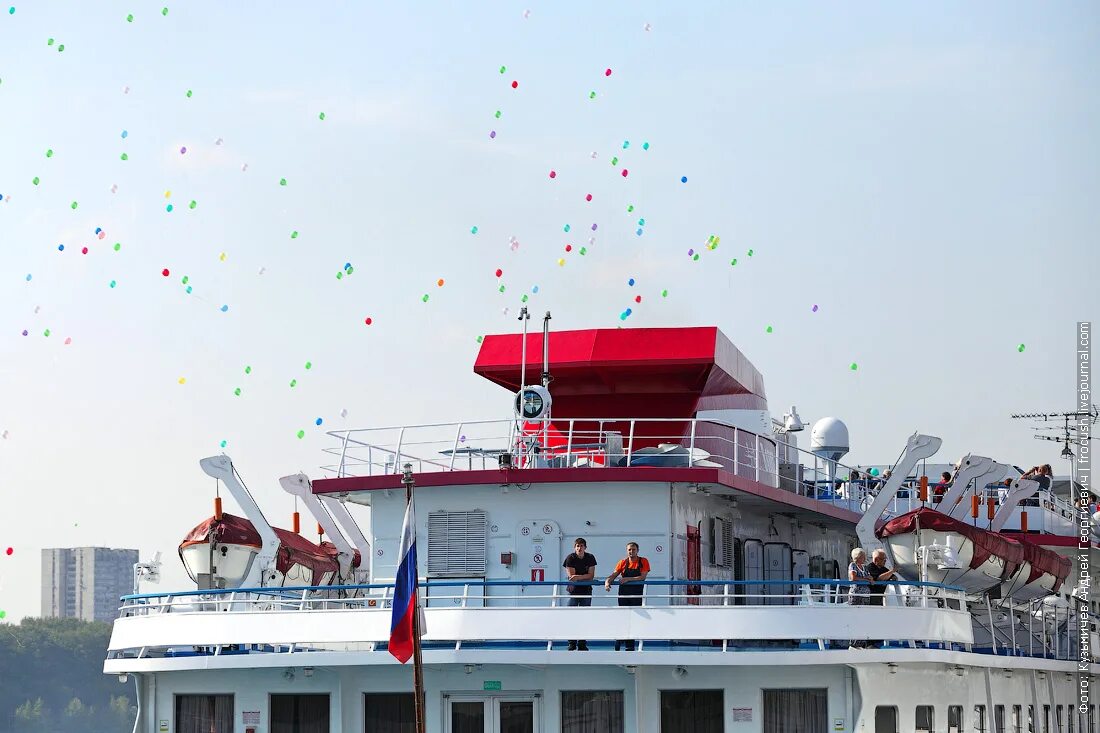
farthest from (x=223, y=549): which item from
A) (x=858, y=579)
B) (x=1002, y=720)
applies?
(x=1002, y=720)

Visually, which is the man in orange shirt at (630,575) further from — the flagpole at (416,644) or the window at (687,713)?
the flagpole at (416,644)

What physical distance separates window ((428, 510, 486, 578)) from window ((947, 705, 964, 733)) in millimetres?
6851

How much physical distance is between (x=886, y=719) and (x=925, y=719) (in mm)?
1129

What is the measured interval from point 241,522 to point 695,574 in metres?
7.10

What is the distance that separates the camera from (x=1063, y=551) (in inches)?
1313

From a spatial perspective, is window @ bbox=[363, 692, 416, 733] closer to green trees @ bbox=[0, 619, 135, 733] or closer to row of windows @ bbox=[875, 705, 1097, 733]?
row of windows @ bbox=[875, 705, 1097, 733]

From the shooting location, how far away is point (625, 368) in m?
26.3

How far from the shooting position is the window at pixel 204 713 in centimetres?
2195

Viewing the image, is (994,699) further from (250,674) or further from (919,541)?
(250,674)

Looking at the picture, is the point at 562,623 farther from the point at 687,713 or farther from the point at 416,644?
the point at 416,644

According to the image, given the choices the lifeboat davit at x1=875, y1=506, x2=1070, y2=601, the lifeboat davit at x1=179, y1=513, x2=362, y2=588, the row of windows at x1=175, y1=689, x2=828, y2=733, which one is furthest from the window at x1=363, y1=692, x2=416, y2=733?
the lifeboat davit at x1=875, y1=506, x2=1070, y2=601

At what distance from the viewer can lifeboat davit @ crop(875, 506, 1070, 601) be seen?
2452 centimetres

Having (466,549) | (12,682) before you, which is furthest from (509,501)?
(12,682)

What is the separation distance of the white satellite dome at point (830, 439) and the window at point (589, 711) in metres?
17.9
